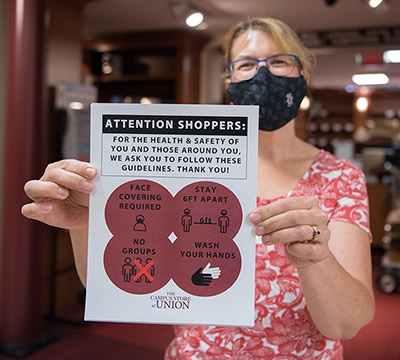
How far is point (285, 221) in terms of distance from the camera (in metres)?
0.88

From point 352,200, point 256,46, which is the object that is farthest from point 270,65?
point 352,200

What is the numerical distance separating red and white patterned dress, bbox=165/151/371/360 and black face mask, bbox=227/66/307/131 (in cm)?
23

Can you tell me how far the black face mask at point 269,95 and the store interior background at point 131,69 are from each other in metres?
0.31

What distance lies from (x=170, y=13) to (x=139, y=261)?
5.53 m

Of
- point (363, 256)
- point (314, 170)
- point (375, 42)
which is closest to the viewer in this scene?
point (363, 256)

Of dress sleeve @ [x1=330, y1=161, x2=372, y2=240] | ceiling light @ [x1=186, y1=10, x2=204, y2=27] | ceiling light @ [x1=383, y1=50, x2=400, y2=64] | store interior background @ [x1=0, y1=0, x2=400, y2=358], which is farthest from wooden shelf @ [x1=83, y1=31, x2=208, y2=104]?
dress sleeve @ [x1=330, y1=161, x2=372, y2=240]

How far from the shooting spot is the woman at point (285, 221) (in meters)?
0.91

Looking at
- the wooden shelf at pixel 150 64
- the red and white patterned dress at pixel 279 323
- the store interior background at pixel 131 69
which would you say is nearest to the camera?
the red and white patterned dress at pixel 279 323

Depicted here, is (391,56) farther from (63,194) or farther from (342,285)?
(63,194)

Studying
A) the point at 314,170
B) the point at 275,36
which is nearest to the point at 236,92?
→ the point at 275,36

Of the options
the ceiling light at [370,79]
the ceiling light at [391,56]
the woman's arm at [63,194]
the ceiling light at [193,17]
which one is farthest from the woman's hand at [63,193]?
the ceiling light at [370,79]

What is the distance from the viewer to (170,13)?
6.00 m

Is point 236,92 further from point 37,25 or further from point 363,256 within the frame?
point 37,25

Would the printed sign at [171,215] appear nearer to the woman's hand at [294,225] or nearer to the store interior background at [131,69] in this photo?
the woman's hand at [294,225]
